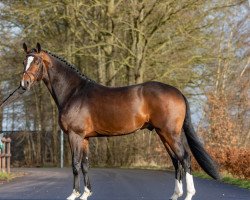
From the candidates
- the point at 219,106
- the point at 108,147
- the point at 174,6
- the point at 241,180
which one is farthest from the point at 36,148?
the point at 241,180

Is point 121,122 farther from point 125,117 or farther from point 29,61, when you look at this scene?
point 29,61

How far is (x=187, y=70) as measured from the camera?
93.2ft

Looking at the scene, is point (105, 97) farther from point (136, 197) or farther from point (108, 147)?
point (108, 147)

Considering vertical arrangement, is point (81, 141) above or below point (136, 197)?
above

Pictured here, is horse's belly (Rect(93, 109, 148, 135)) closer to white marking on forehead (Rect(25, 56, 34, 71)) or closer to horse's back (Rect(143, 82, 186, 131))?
horse's back (Rect(143, 82, 186, 131))

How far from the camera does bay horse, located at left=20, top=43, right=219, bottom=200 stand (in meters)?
9.70

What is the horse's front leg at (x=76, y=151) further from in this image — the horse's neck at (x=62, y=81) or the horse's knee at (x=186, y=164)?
the horse's knee at (x=186, y=164)

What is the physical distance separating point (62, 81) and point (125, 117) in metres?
1.38

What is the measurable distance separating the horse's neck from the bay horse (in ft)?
0.21

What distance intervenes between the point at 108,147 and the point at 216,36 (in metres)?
7.83

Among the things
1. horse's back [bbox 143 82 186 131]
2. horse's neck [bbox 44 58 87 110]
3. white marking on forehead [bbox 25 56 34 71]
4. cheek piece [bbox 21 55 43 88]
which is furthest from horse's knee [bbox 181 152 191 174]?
white marking on forehead [bbox 25 56 34 71]

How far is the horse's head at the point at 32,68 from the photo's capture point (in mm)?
10031

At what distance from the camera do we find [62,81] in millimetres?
10352

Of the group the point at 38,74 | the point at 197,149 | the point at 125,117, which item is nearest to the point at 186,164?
the point at 197,149
